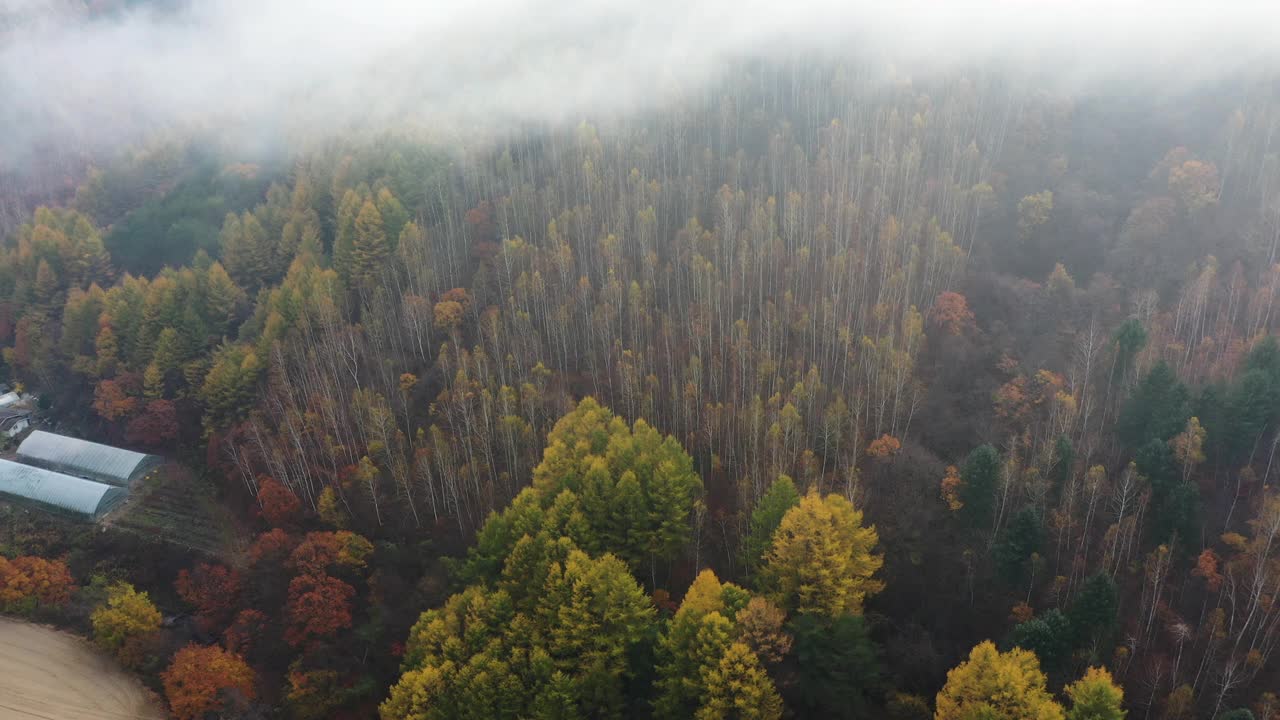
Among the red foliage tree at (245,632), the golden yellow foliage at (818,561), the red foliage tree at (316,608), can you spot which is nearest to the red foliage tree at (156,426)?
the red foliage tree at (245,632)

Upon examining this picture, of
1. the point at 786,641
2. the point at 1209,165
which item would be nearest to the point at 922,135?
the point at 1209,165

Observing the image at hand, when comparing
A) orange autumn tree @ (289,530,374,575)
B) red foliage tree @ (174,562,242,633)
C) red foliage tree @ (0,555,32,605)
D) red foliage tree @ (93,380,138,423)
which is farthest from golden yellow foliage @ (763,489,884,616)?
red foliage tree @ (93,380,138,423)

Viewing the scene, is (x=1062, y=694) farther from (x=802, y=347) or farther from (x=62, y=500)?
(x=62, y=500)

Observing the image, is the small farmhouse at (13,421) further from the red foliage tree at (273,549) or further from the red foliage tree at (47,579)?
the red foliage tree at (273,549)

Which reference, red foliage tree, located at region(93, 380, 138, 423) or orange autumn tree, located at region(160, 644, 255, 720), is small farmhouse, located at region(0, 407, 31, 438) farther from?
orange autumn tree, located at region(160, 644, 255, 720)

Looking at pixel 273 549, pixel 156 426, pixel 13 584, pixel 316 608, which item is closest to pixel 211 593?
pixel 273 549

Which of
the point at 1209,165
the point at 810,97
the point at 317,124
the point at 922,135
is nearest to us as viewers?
the point at 1209,165

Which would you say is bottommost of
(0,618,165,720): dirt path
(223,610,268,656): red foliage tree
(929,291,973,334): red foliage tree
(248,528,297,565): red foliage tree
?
(0,618,165,720): dirt path
